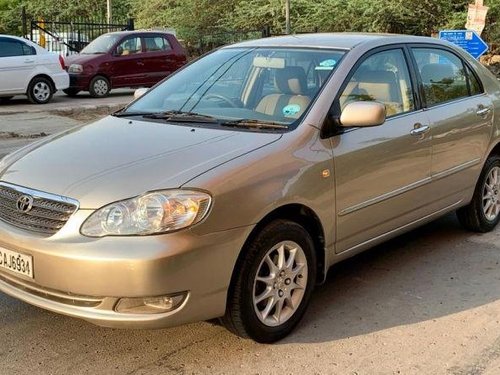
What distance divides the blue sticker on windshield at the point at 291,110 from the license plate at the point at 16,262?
1.70 meters

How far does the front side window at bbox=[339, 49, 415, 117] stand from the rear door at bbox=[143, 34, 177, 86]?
13557 mm

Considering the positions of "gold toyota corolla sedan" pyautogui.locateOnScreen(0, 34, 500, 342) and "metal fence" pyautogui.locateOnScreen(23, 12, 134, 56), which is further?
"metal fence" pyautogui.locateOnScreen(23, 12, 134, 56)

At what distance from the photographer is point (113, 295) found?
3.09m

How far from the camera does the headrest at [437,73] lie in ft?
16.1

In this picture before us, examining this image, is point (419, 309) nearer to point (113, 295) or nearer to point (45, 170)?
point (113, 295)

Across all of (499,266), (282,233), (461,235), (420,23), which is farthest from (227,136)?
(420,23)

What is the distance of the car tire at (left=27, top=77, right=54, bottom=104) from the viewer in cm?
1483

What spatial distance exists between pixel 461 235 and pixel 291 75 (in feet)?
7.65

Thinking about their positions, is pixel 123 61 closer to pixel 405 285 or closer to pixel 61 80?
pixel 61 80


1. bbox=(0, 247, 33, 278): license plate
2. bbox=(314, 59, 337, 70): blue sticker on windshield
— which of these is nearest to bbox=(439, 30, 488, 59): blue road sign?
bbox=(314, 59, 337, 70): blue sticker on windshield

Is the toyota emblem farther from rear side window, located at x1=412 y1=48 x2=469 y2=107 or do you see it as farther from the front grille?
rear side window, located at x1=412 y1=48 x2=469 y2=107

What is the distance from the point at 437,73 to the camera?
16.6ft

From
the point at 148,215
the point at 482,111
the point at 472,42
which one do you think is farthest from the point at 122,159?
the point at 472,42

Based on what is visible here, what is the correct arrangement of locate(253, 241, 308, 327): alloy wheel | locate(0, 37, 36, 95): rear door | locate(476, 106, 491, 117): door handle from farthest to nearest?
locate(0, 37, 36, 95): rear door
locate(476, 106, 491, 117): door handle
locate(253, 241, 308, 327): alloy wheel
